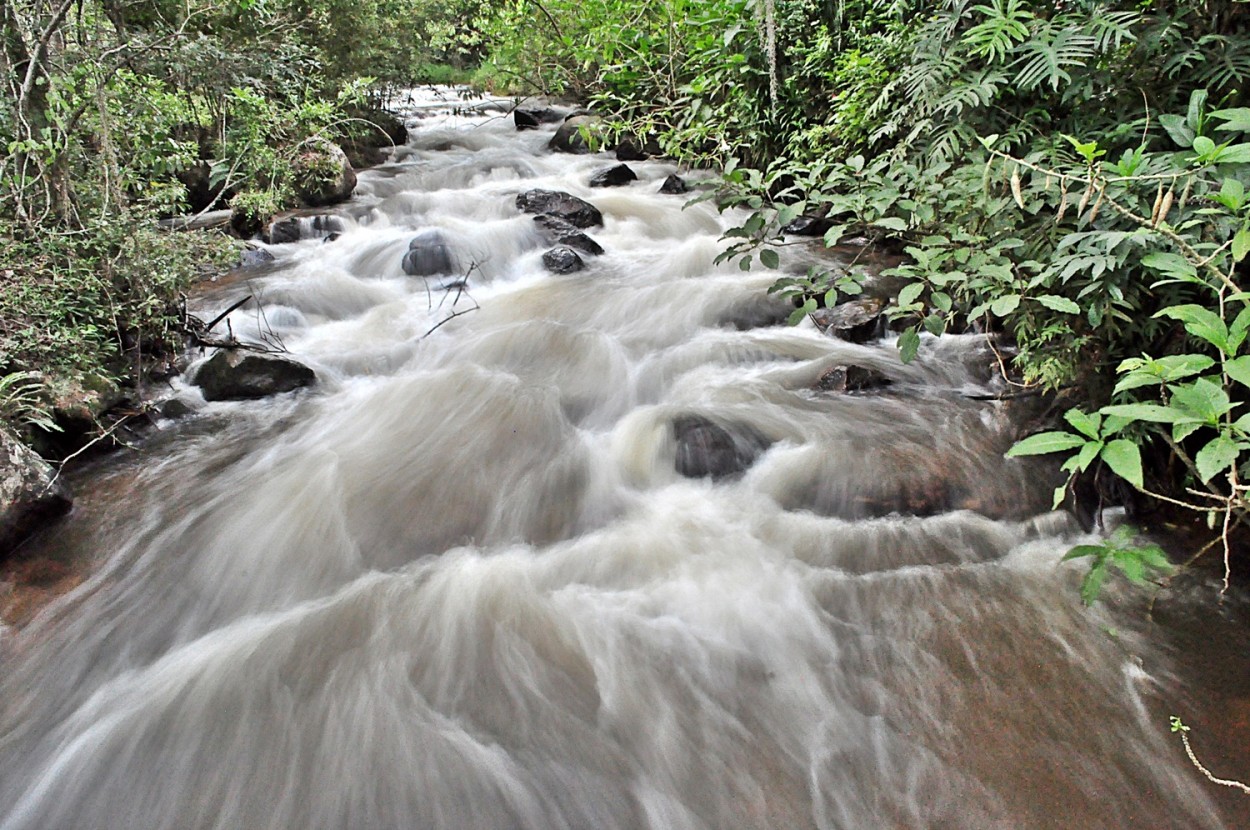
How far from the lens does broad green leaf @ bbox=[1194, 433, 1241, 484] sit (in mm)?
1700

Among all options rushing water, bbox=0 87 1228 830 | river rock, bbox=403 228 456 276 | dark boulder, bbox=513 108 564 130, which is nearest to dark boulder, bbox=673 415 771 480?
rushing water, bbox=0 87 1228 830

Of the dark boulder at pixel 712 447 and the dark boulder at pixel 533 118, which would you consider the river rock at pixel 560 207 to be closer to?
the dark boulder at pixel 712 447

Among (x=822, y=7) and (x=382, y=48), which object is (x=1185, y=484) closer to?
(x=822, y=7)

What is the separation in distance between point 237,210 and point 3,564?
17.7ft

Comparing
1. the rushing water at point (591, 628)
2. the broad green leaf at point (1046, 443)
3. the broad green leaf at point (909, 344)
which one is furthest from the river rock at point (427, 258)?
the broad green leaf at point (1046, 443)

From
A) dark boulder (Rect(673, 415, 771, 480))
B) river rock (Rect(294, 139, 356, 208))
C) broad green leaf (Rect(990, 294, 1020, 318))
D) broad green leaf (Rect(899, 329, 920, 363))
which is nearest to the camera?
broad green leaf (Rect(990, 294, 1020, 318))

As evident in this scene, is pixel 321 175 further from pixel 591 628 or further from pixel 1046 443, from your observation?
pixel 1046 443

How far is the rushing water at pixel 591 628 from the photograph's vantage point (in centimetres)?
204

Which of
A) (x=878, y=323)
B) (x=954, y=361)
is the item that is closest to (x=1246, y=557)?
(x=954, y=361)

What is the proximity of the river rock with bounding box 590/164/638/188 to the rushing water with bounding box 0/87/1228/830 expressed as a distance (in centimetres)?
461

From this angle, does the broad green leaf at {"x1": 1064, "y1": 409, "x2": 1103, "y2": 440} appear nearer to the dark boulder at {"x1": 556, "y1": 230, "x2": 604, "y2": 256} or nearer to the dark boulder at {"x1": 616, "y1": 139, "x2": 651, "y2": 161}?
the dark boulder at {"x1": 556, "y1": 230, "x2": 604, "y2": 256}

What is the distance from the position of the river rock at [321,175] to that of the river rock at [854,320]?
20.3ft

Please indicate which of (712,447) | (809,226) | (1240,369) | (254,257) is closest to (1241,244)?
(1240,369)

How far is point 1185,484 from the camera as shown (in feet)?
8.45
